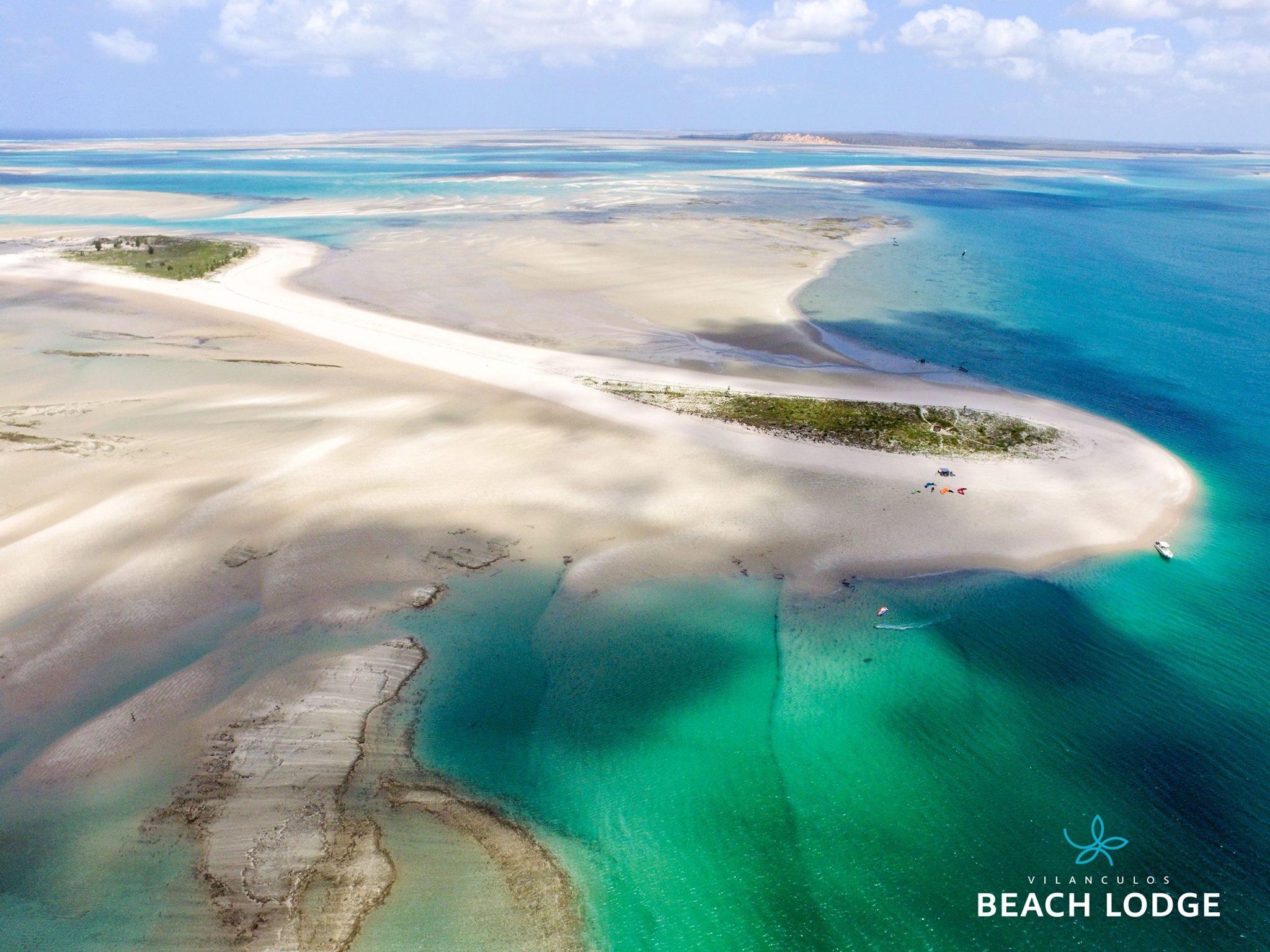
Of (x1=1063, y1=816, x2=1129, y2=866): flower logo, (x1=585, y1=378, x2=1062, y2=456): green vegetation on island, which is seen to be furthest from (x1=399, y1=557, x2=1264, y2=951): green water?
(x1=585, y1=378, x2=1062, y2=456): green vegetation on island

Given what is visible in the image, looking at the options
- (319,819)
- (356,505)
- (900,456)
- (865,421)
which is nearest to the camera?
(319,819)

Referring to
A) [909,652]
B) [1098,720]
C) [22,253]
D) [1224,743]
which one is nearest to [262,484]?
[909,652]

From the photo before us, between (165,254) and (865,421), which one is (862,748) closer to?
(865,421)

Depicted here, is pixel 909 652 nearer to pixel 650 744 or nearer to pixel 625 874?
Answer: pixel 650 744

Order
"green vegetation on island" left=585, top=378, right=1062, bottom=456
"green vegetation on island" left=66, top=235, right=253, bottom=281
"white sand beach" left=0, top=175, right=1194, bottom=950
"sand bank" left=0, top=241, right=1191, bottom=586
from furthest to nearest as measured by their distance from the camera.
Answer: "green vegetation on island" left=66, top=235, right=253, bottom=281 < "green vegetation on island" left=585, top=378, right=1062, bottom=456 < "sand bank" left=0, top=241, right=1191, bottom=586 < "white sand beach" left=0, top=175, right=1194, bottom=950

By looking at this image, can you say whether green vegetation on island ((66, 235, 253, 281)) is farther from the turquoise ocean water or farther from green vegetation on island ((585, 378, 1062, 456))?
the turquoise ocean water

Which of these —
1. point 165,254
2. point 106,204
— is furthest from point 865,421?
point 106,204

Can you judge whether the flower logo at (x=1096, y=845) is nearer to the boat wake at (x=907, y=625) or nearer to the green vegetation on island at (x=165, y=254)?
the boat wake at (x=907, y=625)
